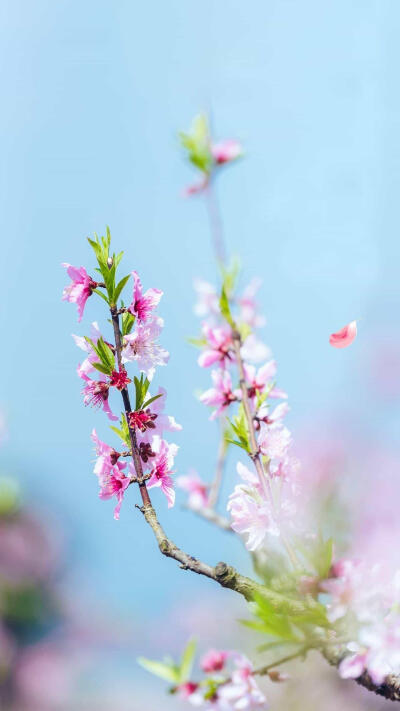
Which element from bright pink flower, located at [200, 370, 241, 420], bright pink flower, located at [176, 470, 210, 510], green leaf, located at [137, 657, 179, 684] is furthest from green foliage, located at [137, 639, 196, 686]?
bright pink flower, located at [176, 470, 210, 510]

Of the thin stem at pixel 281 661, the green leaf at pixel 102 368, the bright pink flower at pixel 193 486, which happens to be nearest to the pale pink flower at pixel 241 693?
the thin stem at pixel 281 661

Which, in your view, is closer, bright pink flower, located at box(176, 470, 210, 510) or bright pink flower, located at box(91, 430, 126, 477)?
bright pink flower, located at box(91, 430, 126, 477)

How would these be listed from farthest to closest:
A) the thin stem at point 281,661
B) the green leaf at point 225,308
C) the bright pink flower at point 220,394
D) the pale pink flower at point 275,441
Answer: the bright pink flower at point 220,394 → the green leaf at point 225,308 → the pale pink flower at point 275,441 → the thin stem at point 281,661

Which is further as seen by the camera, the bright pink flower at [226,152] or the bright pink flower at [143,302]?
the bright pink flower at [226,152]

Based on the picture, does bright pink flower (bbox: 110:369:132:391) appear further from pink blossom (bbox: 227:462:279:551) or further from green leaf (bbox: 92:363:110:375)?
pink blossom (bbox: 227:462:279:551)

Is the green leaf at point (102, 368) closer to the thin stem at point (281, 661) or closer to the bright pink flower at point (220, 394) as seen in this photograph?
the bright pink flower at point (220, 394)

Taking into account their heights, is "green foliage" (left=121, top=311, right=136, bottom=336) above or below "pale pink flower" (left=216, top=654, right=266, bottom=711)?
above
